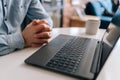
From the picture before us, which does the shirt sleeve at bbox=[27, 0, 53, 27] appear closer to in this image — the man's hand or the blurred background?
the man's hand

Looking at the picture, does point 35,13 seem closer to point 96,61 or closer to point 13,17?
point 13,17

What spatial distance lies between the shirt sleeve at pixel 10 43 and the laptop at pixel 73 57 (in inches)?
4.1

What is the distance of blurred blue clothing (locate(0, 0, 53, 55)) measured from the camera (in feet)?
2.44

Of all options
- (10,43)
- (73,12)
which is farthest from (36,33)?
(73,12)

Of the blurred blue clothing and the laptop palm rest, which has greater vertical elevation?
the blurred blue clothing

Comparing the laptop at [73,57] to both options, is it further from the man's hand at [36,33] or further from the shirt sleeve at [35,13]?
the shirt sleeve at [35,13]

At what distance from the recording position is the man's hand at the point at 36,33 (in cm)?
78

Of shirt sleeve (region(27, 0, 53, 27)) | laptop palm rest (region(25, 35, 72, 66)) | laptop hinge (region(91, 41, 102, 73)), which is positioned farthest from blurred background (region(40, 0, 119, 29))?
laptop hinge (region(91, 41, 102, 73))

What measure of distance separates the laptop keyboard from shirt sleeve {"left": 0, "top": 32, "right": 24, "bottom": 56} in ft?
0.59

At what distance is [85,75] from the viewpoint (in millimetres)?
547

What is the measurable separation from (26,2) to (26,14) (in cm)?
8

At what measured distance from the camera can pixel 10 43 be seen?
0.75m

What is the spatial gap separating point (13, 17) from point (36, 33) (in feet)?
0.85

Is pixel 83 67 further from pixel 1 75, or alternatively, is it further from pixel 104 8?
pixel 104 8
